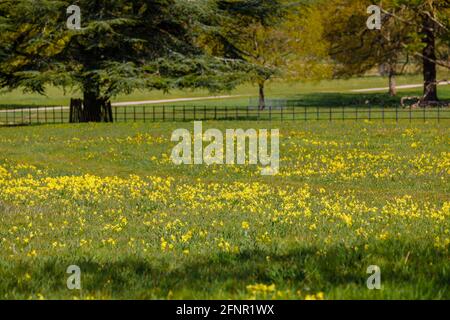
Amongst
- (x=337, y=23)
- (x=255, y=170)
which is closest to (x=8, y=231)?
(x=255, y=170)

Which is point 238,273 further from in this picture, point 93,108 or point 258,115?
point 258,115

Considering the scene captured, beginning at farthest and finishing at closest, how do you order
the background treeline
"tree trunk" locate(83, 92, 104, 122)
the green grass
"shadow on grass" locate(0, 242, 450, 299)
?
the green grass
"tree trunk" locate(83, 92, 104, 122)
the background treeline
"shadow on grass" locate(0, 242, 450, 299)

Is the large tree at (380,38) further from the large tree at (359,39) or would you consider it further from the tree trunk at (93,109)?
the tree trunk at (93,109)

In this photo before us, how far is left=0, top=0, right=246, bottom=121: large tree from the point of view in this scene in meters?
44.0

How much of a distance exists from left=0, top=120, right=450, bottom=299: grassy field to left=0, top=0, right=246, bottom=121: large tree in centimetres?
1349

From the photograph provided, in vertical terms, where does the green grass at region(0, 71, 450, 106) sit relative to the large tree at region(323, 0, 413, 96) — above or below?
below

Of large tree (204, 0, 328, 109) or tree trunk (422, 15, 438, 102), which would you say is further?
tree trunk (422, 15, 438, 102)

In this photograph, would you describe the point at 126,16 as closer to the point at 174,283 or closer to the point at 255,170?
the point at 255,170

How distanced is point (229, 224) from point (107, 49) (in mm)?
35281

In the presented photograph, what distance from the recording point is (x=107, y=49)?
1848 inches

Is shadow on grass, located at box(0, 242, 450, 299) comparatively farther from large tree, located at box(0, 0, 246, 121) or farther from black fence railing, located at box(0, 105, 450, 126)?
black fence railing, located at box(0, 105, 450, 126)

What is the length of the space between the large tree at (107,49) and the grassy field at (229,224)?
1349cm

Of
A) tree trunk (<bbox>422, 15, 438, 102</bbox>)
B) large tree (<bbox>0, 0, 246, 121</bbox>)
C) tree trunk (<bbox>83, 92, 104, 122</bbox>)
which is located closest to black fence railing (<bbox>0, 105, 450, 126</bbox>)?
tree trunk (<bbox>83, 92, 104, 122</bbox>)

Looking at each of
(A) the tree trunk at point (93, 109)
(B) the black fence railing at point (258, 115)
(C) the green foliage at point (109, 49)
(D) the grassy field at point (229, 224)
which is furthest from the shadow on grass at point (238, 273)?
(A) the tree trunk at point (93, 109)
